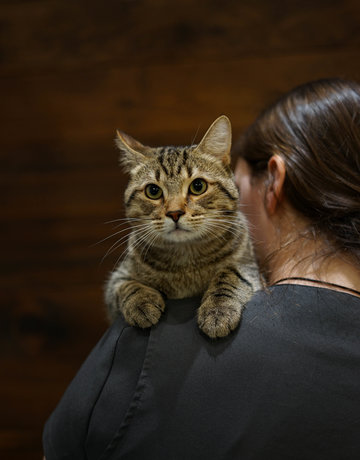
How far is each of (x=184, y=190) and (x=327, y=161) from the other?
Result: 0.33m

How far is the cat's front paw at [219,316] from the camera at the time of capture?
0.74 m

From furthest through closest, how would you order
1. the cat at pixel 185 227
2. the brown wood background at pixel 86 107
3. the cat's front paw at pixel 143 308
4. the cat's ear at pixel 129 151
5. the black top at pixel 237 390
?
the brown wood background at pixel 86 107, the cat's ear at pixel 129 151, the cat at pixel 185 227, the cat's front paw at pixel 143 308, the black top at pixel 237 390

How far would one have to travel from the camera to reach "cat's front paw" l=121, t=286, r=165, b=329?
0.78m

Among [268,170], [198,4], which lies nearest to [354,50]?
[198,4]

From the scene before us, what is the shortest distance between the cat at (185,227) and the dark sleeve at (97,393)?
0.10m

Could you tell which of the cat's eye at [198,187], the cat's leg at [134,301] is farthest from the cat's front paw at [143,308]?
the cat's eye at [198,187]

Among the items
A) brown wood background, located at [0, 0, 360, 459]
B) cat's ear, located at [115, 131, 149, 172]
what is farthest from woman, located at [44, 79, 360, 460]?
brown wood background, located at [0, 0, 360, 459]

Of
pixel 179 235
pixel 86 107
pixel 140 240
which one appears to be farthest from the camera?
pixel 86 107

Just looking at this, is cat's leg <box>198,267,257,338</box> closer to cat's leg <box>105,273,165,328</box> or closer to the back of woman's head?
cat's leg <box>105,273,165,328</box>

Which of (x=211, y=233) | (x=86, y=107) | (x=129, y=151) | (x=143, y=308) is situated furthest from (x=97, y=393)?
(x=86, y=107)

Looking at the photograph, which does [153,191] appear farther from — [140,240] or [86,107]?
[86,107]

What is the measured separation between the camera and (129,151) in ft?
3.33

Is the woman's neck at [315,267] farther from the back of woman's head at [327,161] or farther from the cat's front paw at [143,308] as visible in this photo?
the cat's front paw at [143,308]

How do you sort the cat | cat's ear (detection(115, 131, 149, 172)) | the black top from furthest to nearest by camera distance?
1. cat's ear (detection(115, 131, 149, 172))
2. the cat
3. the black top
